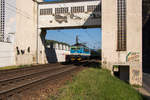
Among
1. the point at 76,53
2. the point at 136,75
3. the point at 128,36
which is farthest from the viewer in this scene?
the point at 76,53

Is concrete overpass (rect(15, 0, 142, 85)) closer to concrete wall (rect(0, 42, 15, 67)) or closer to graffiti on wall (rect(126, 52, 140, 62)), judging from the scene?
graffiti on wall (rect(126, 52, 140, 62))

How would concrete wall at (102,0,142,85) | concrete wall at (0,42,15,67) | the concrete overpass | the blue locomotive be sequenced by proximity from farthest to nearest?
1. the blue locomotive
2. concrete wall at (0,42,15,67)
3. the concrete overpass
4. concrete wall at (102,0,142,85)

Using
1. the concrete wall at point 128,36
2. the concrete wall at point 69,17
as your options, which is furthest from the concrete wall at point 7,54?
the concrete wall at point 128,36

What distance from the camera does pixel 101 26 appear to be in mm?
19375

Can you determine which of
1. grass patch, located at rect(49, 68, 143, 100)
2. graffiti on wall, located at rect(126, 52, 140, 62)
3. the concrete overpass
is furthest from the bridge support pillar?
grass patch, located at rect(49, 68, 143, 100)

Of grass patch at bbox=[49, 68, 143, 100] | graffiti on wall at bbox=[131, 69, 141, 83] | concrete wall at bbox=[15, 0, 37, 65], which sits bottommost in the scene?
graffiti on wall at bbox=[131, 69, 141, 83]

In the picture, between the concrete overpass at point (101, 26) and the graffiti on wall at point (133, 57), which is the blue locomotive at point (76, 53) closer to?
the concrete overpass at point (101, 26)

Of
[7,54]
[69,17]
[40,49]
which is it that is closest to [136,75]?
[69,17]

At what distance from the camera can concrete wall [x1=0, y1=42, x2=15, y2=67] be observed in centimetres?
1920

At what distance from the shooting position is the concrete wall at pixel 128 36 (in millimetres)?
18344

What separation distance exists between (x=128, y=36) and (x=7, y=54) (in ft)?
52.6

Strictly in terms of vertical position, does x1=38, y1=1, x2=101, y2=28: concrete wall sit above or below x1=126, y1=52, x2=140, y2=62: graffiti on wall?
above

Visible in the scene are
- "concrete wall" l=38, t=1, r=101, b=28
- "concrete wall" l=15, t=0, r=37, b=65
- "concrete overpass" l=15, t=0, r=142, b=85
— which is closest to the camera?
"concrete overpass" l=15, t=0, r=142, b=85

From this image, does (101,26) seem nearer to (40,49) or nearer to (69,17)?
(69,17)
